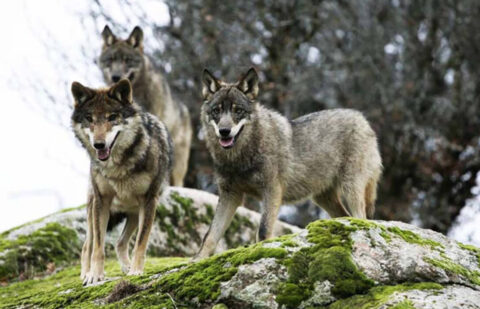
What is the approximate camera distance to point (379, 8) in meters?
17.7

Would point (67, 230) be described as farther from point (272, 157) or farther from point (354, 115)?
point (354, 115)

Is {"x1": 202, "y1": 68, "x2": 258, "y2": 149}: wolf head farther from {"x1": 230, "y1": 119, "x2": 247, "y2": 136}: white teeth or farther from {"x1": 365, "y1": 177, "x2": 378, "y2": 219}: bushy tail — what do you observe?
{"x1": 365, "y1": 177, "x2": 378, "y2": 219}: bushy tail

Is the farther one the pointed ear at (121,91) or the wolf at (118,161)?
the pointed ear at (121,91)

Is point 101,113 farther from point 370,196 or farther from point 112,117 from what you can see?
point 370,196

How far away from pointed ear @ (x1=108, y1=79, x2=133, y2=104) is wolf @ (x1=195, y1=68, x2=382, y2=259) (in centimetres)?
85

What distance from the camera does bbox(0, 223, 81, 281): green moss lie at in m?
8.03

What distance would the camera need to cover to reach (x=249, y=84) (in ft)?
22.4

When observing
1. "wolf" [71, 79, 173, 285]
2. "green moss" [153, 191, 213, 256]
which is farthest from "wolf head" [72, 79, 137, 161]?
"green moss" [153, 191, 213, 256]

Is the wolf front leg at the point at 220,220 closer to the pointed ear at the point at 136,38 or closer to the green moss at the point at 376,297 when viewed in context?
the green moss at the point at 376,297

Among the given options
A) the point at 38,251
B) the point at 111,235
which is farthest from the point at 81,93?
the point at 111,235

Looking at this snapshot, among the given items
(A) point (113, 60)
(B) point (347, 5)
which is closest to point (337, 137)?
(A) point (113, 60)

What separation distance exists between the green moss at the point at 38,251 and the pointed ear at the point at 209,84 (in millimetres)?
3357

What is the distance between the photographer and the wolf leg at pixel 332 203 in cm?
782

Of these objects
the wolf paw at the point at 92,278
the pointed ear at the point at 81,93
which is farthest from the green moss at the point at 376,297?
the pointed ear at the point at 81,93
